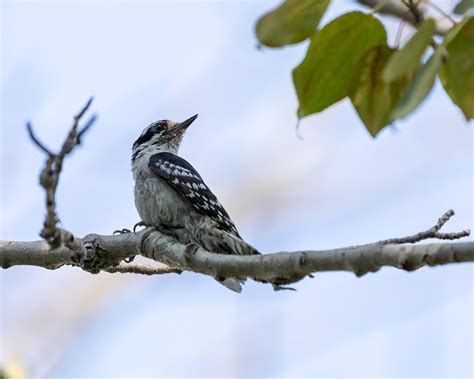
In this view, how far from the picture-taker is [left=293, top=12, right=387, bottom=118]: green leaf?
1.96 m

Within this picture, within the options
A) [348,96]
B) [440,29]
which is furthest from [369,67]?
[440,29]

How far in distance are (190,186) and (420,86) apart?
3961 millimetres

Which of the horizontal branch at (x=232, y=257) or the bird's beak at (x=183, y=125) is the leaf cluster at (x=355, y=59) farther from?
the bird's beak at (x=183, y=125)

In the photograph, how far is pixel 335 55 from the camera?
1960 mm

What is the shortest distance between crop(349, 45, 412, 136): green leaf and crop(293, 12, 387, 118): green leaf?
27 mm

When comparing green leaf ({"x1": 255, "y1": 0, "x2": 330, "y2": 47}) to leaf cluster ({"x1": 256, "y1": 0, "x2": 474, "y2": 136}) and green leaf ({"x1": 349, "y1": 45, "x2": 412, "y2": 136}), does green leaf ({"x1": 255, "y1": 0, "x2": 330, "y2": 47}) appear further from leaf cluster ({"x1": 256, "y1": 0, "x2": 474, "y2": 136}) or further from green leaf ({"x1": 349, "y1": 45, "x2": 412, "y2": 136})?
green leaf ({"x1": 349, "y1": 45, "x2": 412, "y2": 136})

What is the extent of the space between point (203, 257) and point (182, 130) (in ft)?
12.5

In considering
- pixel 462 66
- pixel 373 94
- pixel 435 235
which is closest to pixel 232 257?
pixel 435 235

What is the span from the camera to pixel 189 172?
5.79 metres

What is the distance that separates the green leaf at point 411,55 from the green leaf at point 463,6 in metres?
0.13

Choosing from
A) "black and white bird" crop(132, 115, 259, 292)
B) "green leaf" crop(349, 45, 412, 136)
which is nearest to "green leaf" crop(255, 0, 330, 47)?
"green leaf" crop(349, 45, 412, 136)

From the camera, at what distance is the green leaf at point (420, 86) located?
1546 millimetres

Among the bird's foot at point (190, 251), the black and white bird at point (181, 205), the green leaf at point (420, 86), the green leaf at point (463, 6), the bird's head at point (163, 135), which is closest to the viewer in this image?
the green leaf at point (420, 86)

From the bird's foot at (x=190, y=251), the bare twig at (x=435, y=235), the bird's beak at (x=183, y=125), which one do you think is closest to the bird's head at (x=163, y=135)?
the bird's beak at (x=183, y=125)
